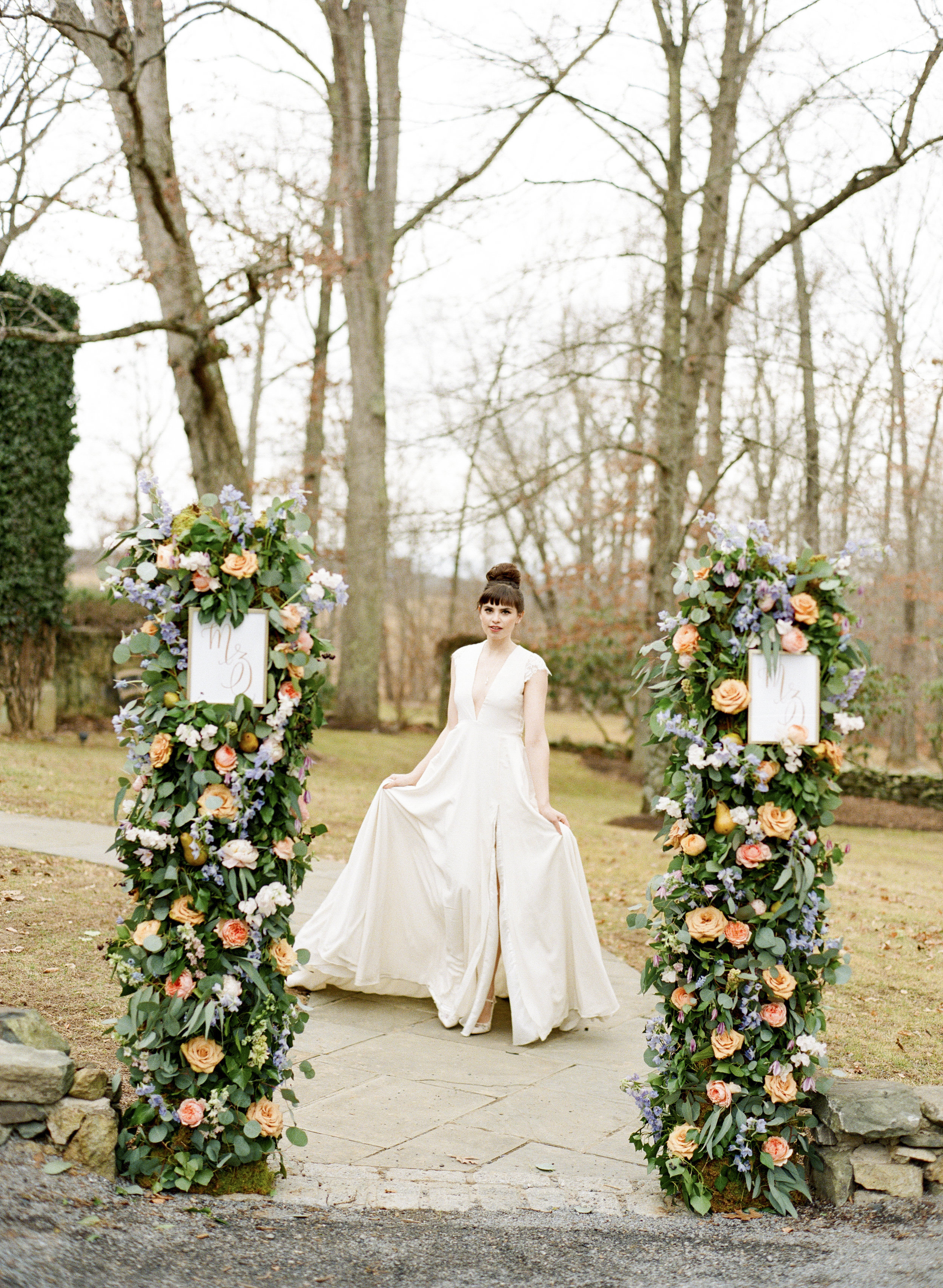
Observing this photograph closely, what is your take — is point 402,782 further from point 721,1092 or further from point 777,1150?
point 777,1150

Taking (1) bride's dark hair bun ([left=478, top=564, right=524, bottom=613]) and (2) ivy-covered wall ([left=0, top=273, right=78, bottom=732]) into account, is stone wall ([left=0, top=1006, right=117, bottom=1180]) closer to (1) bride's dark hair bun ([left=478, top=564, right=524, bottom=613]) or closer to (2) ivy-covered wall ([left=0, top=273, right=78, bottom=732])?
(1) bride's dark hair bun ([left=478, top=564, right=524, bottom=613])

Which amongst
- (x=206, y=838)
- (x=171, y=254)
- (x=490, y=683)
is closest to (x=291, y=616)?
(x=206, y=838)

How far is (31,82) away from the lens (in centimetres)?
997

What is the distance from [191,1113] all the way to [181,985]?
350mm

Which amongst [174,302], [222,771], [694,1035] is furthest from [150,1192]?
[174,302]

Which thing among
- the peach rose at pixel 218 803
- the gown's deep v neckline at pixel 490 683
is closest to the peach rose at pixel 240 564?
the peach rose at pixel 218 803

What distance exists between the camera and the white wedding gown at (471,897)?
206 inches

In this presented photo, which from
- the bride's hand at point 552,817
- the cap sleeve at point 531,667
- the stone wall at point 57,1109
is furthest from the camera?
the cap sleeve at point 531,667

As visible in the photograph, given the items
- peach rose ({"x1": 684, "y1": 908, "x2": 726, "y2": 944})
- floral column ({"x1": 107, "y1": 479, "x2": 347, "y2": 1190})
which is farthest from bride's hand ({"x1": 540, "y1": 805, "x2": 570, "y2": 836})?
floral column ({"x1": 107, "y1": 479, "x2": 347, "y2": 1190})

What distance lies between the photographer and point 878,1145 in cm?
363

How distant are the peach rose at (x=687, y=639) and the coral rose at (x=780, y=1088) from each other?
1289mm

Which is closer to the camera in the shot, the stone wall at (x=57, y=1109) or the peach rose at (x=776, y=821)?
the stone wall at (x=57, y=1109)

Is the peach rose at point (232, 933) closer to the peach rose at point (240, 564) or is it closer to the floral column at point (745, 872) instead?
the peach rose at point (240, 564)

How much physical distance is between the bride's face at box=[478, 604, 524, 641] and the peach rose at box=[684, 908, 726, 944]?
6.95ft
